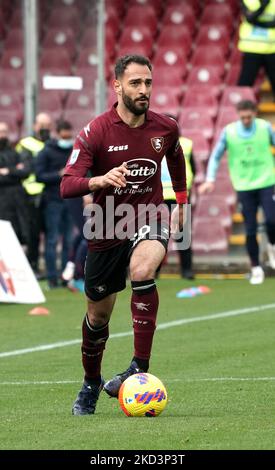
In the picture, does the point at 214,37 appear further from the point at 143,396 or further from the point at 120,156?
the point at 143,396

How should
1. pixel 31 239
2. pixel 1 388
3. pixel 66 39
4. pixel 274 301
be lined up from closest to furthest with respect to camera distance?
pixel 1 388, pixel 274 301, pixel 31 239, pixel 66 39

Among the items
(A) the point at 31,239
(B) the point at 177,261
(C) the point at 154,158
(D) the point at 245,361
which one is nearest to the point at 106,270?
(C) the point at 154,158

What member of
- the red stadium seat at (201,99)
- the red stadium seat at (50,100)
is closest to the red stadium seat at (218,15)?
the red stadium seat at (201,99)

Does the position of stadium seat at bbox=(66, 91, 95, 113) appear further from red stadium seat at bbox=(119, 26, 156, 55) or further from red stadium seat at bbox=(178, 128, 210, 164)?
red stadium seat at bbox=(119, 26, 156, 55)

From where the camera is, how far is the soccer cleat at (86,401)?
8.38 m

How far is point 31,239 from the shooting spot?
63.3ft

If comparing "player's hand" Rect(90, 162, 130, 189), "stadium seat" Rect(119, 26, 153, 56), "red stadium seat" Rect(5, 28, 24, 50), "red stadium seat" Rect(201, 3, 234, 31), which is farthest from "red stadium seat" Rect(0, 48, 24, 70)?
"player's hand" Rect(90, 162, 130, 189)

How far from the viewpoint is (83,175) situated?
8.20 metres

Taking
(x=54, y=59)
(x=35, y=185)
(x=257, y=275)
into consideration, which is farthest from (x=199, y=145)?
(x=257, y=275)

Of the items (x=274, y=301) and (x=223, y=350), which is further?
(x=274, y=301)

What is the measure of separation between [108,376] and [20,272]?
6.05 m

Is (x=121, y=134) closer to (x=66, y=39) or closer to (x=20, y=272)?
(x=20, y=272)

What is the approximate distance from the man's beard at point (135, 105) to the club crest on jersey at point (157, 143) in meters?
0.20

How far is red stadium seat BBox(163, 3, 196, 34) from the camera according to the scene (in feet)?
79.4
